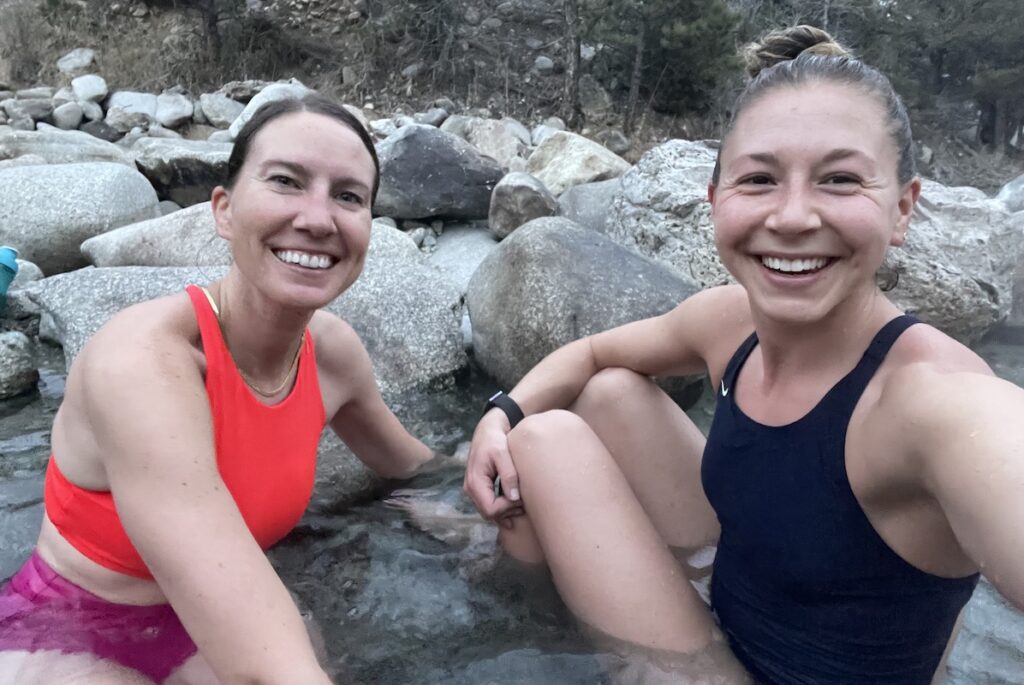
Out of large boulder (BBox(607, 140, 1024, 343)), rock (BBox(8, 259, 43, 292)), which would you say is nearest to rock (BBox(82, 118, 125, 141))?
rock (BBox(8, 259, 43, 292))

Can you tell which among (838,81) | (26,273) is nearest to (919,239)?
(838,81)

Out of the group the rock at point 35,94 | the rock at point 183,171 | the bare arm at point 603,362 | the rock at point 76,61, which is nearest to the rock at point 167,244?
the rock at point 183,171

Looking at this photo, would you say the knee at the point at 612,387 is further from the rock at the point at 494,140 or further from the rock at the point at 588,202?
the rock at the point at 494,140

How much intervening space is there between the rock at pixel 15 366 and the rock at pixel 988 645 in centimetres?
439

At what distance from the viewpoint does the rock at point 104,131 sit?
11734 mm

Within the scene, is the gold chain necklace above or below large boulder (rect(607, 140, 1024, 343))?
above

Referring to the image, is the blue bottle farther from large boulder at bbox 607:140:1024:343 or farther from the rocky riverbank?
large boulder at bbox 607:140:1024:343

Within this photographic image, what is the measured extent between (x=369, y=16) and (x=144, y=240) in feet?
34.9

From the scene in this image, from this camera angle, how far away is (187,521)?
5.80ft

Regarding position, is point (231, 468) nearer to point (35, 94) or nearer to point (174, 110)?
→ point (174, 110)

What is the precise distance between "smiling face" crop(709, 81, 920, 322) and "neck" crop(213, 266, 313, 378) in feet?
3.73

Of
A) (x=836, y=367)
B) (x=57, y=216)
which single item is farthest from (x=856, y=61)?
(x=57, y=216)

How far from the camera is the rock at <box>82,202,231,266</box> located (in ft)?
18.4

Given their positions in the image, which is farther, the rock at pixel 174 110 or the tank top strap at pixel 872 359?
the rock at pixel 174 110
